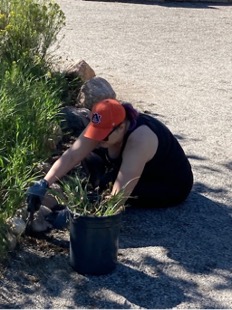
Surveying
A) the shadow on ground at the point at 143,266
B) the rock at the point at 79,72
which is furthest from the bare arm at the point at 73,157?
the rock at the point at 79,72

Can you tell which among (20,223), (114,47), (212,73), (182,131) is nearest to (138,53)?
(114,47)

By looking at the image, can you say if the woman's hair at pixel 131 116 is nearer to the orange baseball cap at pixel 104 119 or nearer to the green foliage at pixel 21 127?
the orange baseball cap at pixel 104 119

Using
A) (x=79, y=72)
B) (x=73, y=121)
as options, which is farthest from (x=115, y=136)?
(x=79, y=72)

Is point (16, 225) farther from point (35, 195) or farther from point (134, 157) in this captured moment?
point (134, 157)

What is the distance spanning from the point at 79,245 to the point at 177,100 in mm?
4519

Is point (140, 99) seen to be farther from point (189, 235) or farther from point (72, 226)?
point (72, 226)

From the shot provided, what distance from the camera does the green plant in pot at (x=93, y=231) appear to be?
4.88 m

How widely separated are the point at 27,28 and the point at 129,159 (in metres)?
3.01

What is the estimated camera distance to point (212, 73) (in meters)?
10.9

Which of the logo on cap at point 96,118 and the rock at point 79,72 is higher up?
the logo on cap at point 96,118

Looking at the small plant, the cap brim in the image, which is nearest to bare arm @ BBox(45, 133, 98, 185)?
the cap brim

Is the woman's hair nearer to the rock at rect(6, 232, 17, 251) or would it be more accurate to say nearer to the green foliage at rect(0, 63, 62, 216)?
the green foliage at rect(0, 63, 62, 216)

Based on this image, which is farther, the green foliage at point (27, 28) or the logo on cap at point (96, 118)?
the green foliage at point (27, 28)

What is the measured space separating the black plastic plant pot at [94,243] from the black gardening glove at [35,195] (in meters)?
0.35
